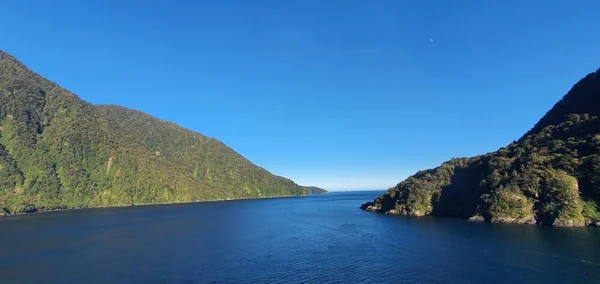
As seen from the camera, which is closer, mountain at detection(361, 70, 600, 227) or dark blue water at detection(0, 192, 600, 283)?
dark blue water at detection(0, 192, 600, 283)

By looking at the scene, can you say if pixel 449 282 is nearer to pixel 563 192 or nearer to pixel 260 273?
pixel 260 273

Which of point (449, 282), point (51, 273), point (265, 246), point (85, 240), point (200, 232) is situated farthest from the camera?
point (200, 232)

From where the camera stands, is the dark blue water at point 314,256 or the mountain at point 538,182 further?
the mountain at point 538,182

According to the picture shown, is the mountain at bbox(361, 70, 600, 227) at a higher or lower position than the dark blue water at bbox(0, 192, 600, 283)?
higher

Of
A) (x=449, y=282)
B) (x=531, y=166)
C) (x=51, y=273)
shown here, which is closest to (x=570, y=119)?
(x=531, y=166)
